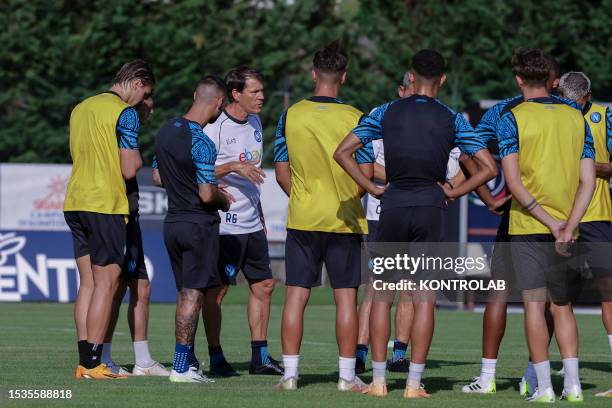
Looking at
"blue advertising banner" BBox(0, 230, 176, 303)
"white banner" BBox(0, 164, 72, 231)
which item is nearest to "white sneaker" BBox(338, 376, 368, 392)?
"blue advertising banner" BBox(0, 230, 176, 303)

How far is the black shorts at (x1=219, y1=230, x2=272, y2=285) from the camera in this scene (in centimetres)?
1173

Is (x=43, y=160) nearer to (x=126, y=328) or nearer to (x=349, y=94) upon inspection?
(x=349, y=94)

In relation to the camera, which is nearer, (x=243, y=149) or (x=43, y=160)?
(x=243, y=149)

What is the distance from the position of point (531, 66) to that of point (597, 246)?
7.05 feet

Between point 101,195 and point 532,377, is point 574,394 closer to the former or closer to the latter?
point 532,377

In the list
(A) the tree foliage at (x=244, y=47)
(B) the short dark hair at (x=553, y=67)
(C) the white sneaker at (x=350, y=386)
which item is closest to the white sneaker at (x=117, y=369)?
(C) the white sneaker at (x=350, y=386)

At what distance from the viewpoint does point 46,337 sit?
50.7 feet

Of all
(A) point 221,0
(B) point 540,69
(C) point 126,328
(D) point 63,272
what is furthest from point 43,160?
(B) point 540,69

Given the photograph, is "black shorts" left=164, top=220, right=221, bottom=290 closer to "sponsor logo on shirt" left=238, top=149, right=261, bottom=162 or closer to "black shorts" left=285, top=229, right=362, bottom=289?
"black shorts" left=285, top=229, right=362, bottom=289

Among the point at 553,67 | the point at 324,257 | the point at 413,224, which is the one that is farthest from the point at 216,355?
the point at 553,67

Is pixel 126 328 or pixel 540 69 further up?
pixel 540 69

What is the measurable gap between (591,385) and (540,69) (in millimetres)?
2697

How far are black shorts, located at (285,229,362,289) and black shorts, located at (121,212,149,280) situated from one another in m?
1.44

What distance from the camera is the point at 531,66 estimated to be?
935 cm
